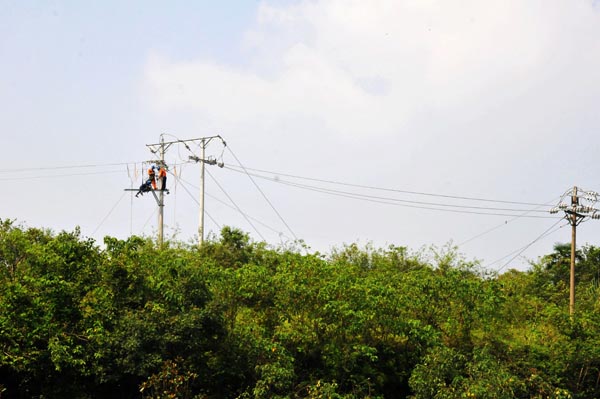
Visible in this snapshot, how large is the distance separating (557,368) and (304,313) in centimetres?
749

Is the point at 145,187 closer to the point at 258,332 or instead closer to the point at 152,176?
the point at 152,176

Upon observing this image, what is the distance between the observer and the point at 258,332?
1977 centimetres

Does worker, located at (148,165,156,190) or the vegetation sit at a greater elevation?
worker, located at (148,165,156,190)

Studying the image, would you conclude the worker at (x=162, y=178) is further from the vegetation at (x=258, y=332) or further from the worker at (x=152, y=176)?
the vegetation at (x=258, y=332)

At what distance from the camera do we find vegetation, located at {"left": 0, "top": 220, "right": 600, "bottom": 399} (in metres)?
17.6

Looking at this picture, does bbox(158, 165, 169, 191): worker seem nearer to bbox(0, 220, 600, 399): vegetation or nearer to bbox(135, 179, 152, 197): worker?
bbox(135, 179, 152, 197): worker

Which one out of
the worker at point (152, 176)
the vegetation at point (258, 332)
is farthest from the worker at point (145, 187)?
the vegetation at point (258, 332)

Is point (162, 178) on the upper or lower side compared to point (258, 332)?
upper

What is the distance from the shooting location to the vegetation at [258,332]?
17.6 metres

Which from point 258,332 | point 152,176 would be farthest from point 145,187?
point 258,332

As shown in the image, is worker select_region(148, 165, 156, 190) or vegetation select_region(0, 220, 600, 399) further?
worker select_region(148, 165, 156, 190)

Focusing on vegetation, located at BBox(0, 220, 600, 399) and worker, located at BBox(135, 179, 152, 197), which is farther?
worker, located at BBox(135, 179, 152, 197)

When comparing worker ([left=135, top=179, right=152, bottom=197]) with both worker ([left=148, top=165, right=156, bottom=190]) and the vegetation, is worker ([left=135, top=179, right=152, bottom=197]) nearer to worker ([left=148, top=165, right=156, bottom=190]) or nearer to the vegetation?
worker ([left=148, top=165, right=156, bottom=190])

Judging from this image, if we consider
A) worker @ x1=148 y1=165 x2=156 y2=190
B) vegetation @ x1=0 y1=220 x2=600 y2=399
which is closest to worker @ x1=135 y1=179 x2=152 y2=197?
worker @ x1=148 y1=165 x2=156 y2=190
